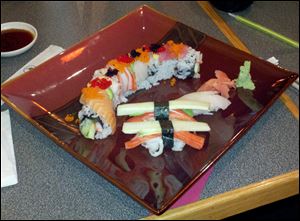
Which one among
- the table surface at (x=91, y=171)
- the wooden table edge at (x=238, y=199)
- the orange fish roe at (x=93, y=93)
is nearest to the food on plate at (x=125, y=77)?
the orange fish roe at (x=93, y=93)

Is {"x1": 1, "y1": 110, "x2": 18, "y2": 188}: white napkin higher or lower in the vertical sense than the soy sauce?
lower

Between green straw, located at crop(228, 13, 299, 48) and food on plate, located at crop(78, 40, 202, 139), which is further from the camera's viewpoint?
green straw, located at crop(228, 13, 299, 48)

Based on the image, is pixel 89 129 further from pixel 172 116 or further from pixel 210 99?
pixel 210 99

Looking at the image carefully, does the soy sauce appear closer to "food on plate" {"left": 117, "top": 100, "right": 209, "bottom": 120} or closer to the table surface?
the table surface

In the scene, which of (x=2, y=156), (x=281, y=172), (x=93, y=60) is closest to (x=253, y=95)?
(x=281, y=172)

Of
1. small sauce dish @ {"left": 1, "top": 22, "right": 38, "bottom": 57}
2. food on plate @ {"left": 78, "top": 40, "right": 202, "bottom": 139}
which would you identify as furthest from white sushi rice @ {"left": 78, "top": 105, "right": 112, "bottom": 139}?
small sauce dish @ {"left": 1, "top": 22, "right": 38, "bottom": 57}

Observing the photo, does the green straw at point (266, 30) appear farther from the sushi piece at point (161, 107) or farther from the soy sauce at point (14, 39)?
the soy sauce at point (14, 39)
